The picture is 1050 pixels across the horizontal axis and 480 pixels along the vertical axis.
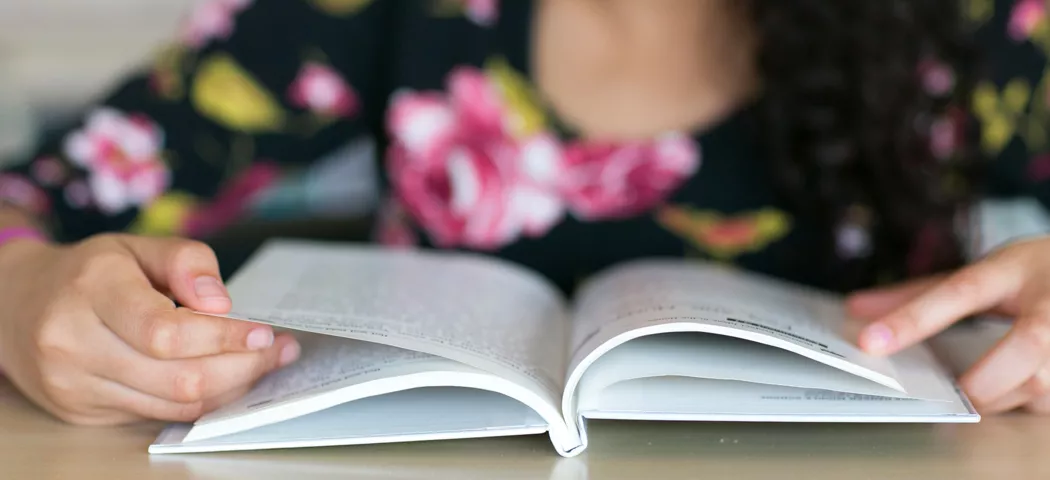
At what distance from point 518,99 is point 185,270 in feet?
1.34

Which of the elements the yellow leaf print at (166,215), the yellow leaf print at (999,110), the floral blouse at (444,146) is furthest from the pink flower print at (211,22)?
the yellow leaf print at (999,110)

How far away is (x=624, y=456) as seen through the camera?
1.55 ft

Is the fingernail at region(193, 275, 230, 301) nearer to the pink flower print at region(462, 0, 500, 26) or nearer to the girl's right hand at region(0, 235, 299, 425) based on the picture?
the girl's right hand at region(0, 235, 299, 425)

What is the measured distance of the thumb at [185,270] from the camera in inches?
18.8

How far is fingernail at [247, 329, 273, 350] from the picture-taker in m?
0.49

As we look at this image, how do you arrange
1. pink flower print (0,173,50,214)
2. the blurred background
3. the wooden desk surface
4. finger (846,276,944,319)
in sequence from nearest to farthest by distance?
1. the wooden desk surface
2. finger (846,276,944,319)
3. pink flower print (0,173,50,214)
4. the blurred background

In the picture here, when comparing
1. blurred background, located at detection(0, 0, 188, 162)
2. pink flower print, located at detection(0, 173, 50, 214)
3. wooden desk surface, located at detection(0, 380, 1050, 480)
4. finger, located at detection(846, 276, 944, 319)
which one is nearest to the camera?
wooden desk surface, located at detection(0, 380, 1050, 480)

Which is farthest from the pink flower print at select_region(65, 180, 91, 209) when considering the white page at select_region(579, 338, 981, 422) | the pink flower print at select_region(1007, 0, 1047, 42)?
the pink flower print at select_region(1007, 0, 1047, 42)

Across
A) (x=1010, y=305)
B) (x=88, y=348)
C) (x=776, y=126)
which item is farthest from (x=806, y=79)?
(x=88, y=348)

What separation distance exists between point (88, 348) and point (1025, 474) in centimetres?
47

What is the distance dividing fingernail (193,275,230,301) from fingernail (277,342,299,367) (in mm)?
44

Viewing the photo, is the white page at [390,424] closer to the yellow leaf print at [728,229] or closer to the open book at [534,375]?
the open book at [534,375]

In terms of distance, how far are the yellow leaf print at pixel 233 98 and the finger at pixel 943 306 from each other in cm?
61

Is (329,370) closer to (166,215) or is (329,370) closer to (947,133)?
(166,215)
